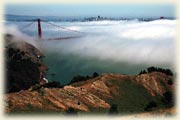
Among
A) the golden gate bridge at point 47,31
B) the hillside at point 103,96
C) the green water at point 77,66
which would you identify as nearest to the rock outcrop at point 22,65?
the green water at point 77,66

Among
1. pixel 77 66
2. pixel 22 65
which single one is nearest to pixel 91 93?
pixel 77 66

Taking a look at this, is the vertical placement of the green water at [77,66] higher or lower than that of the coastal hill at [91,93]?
higher

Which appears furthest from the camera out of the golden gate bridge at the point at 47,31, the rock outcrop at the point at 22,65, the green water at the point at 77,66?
the rock outcrop at the point at 22,65

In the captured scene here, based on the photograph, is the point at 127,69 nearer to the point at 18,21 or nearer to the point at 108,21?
the point at 108,21

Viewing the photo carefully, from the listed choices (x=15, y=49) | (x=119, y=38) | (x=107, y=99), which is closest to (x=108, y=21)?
(x=119, y=38)

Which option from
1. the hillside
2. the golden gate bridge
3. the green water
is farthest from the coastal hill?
the golden gate bridge

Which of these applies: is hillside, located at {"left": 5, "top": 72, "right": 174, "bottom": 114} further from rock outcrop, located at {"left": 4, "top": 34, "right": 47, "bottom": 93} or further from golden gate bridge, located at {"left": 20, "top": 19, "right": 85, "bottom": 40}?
rock outcrop, located at {"left": 4, "top": 34, "right": 47, "bottom": 93}

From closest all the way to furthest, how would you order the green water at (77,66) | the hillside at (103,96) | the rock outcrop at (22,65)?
the hillside at (103,96) < the green water at (77,66) < the rock outcrop at (22,65)

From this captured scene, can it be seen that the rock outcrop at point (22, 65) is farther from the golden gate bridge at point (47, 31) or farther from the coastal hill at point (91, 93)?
the golden gate bridge at point (47, 31)

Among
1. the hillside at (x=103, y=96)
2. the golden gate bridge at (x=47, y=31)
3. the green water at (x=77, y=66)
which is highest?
the golden gate bridge at (x=47, y=31)
